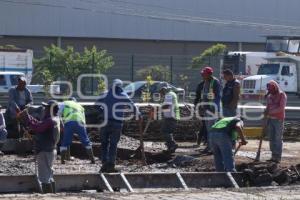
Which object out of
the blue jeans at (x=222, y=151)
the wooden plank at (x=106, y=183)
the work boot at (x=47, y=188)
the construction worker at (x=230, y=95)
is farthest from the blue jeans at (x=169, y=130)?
the work boot at (x=47, y=188)

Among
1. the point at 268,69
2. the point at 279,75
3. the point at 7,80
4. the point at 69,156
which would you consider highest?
the point at 268,69

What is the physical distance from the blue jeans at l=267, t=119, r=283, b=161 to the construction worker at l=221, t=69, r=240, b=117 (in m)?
0.80

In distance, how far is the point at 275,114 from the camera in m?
15.8

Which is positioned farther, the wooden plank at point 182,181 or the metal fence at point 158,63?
the metal fence at point 158,63

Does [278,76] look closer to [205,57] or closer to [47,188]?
[205,57]

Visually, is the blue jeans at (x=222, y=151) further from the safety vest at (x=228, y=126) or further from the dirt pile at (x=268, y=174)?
the dirt pile at (x=268, y=174)

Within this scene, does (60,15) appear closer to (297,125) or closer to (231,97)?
(297,125)

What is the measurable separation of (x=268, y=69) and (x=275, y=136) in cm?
2570

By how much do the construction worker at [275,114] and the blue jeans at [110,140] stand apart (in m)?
3.39

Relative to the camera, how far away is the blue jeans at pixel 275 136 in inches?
618

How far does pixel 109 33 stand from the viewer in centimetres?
5972

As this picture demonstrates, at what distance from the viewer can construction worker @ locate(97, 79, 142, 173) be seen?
46.3ft

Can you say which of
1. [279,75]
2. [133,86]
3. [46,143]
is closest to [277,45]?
[279,75]

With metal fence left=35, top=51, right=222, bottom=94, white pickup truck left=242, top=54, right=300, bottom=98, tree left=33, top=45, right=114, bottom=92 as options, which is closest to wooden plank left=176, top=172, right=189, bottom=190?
metal fence left=35, top=51, right=222, bottom=94
